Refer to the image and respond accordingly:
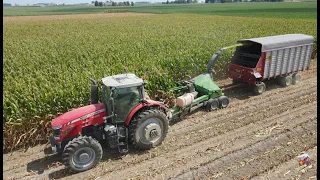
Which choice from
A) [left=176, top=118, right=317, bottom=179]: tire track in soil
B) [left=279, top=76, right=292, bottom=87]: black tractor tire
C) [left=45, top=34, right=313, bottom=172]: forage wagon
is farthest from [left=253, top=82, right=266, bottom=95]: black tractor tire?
[left=45, top=34, right=313, bottom=172]: forage wagon

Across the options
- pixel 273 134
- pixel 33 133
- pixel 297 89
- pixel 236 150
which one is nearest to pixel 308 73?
pixel 297 89

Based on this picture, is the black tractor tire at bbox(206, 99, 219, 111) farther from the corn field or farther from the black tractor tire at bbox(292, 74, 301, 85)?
the black tractor tire at bbox(292, 74, 301, 85)

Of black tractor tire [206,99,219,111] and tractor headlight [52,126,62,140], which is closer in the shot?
tractor headlight [52,126,62,140]

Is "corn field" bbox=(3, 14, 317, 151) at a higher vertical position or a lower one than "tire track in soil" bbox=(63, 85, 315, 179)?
higher

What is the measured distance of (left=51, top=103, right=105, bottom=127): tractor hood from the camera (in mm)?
6180

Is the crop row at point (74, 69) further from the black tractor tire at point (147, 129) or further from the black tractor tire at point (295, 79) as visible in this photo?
the black tractor tire at point (295, 79)

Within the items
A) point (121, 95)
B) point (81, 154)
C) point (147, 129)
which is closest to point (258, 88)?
point (147, 129)

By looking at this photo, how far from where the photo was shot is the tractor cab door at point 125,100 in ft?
20.8

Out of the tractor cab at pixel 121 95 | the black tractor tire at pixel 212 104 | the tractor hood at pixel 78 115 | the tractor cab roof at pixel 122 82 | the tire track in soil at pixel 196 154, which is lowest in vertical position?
the tire track in soil at pixel 196 154

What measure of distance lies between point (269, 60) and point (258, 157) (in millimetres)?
5635

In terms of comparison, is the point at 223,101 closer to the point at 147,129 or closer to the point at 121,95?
the point at 147,129

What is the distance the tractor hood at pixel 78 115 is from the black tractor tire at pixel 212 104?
4238mm

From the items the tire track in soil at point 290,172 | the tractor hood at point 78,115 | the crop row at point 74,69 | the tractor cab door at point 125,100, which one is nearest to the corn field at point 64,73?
the crop row at point 74,69

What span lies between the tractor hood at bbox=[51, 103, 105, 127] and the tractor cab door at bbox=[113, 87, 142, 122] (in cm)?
42
